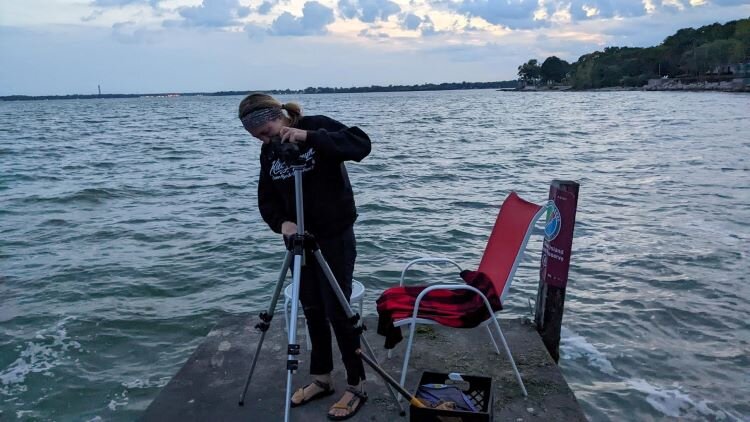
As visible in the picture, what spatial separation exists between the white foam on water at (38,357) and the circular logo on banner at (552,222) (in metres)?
4.95

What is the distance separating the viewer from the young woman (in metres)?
3.38

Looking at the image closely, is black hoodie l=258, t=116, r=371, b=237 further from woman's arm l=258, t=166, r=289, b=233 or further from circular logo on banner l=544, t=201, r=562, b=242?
circular logo on banner l=544, t=201, r=562, b=242

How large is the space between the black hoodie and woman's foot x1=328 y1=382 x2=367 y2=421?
3.71 feet

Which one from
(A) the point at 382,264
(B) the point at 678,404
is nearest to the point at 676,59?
(A) the point at 382,264

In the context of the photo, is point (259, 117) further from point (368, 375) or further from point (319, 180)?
Result: point (368, 375)

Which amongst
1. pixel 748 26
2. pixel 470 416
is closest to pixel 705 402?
pixel 470 416

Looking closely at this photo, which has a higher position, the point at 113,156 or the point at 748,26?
the point at 748,26

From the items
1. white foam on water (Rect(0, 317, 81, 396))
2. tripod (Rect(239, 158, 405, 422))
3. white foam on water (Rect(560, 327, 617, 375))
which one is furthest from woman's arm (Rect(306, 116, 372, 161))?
white foam on water (Rect(0, 317, 81, 396))

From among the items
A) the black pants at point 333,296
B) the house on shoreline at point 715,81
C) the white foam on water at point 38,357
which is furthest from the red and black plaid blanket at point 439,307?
the house on shoreline at point 715,81

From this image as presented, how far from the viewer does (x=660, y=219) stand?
12.3 meters

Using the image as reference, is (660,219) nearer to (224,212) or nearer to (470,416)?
(224,212)

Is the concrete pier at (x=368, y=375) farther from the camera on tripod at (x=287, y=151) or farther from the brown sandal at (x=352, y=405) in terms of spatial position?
the camera on tripod at (x=287, y=151)

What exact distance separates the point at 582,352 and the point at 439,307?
2.55 meters

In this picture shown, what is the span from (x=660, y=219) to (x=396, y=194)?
620 centimetres
